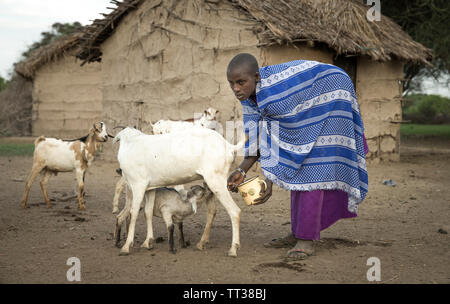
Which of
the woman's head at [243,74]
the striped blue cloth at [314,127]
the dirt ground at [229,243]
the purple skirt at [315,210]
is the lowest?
the dirt ground at [229,243]

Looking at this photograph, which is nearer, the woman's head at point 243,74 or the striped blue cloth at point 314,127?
the woman's head at point 243,74

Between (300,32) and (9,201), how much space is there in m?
5.42

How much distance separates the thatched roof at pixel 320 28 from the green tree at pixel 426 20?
8.22ft

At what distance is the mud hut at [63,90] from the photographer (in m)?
16.3

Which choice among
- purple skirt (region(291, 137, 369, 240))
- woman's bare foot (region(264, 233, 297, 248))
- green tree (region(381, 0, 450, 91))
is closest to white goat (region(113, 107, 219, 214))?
woman's bare foot (region(264, 233, 297, 248))

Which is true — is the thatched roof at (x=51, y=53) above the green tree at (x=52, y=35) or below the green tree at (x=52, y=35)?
below

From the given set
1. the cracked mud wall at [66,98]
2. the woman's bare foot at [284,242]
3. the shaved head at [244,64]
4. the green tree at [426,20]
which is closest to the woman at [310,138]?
the shaved head at [244,64]

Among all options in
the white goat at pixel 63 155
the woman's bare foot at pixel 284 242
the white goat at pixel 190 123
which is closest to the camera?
the woman's bare foot at pixel 284 242

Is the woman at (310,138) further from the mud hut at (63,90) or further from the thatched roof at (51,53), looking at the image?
the thatched roof at (51,53)

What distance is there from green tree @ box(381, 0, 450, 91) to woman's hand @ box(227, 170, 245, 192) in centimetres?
1146

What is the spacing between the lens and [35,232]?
5203mm

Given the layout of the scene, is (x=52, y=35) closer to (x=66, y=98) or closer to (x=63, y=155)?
(x=66, y=98)

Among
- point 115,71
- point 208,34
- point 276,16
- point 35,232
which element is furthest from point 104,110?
point 35,232
